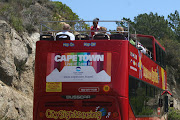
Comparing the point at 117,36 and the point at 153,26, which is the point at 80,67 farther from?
the point at 153,26

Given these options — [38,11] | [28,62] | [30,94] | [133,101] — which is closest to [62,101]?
[133,101]

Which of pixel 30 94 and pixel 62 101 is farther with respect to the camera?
pixel 30 94

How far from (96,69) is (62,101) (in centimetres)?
129

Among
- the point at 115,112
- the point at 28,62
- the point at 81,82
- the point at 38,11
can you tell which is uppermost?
the point at 38,11

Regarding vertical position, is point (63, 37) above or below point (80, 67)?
above

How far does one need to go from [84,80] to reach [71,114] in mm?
998

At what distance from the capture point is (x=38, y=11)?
94.5ft

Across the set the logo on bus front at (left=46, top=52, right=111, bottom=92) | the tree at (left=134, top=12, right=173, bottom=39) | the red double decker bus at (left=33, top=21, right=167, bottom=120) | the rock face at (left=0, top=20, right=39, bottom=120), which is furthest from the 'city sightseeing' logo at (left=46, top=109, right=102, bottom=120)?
the tree at (left=134, top=12, right=173, bottom=39)

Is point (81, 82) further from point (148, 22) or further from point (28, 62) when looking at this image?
point (148, 22)

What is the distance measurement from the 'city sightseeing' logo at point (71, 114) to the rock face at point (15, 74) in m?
4.42

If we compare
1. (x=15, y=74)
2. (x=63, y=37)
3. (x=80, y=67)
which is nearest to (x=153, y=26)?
(x=15, y=74)

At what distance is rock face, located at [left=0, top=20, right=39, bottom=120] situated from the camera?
15016mm

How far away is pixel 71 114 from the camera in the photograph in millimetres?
10125

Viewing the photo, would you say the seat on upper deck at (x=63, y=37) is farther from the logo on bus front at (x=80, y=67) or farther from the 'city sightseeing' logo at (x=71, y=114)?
the 'city sightseeing' logo at (x=71, y=114)
